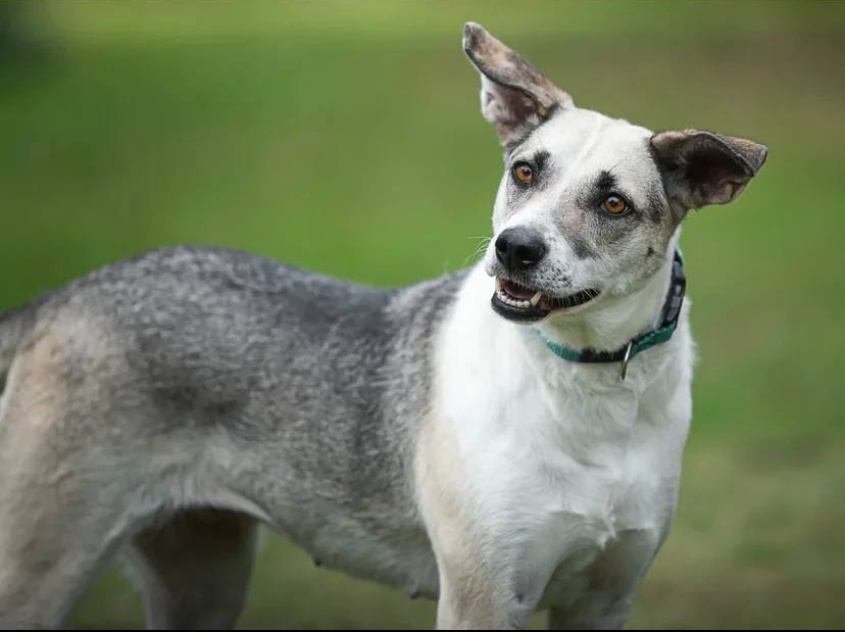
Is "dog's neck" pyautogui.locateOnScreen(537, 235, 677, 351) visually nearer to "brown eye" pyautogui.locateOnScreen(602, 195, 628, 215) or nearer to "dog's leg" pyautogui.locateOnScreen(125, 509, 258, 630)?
"brown eye" pyautogui.locateOnScreen(602, 195, 628, 215)

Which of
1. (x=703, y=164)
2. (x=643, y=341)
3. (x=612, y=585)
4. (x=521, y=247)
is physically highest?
(x=703, y=164)

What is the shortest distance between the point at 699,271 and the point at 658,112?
4238 mm

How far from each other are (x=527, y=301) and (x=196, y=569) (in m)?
2.04

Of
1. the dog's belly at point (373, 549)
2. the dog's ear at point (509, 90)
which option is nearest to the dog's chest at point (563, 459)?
the dog's belly at point (373, 549)

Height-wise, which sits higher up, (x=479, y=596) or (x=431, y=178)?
(x=479, y=596)

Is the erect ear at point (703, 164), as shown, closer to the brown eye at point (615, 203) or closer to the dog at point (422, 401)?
the dog at point (422, 401)

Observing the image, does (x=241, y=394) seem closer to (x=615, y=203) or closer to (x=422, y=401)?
(x=422, y=401)

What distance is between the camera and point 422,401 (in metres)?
5.21

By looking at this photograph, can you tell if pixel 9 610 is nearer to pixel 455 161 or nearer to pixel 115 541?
pixel 115 541

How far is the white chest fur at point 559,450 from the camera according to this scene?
4.88 meters

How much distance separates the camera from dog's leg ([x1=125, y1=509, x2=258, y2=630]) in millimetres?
5855

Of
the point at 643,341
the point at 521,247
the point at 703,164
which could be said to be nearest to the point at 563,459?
the point at 643,341

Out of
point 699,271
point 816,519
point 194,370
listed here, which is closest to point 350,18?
point 699,271

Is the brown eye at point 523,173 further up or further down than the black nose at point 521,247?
further up
